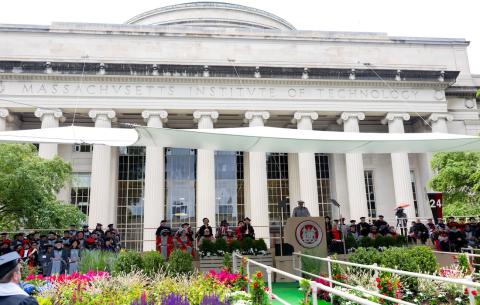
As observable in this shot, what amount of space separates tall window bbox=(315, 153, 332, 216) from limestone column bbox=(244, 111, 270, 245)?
18.5 feet

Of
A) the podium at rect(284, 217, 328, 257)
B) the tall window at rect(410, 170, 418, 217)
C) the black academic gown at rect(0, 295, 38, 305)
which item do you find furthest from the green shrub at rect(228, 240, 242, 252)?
the tall window at rect(410, 170, 418, 217)

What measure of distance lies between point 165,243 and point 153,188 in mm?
9513

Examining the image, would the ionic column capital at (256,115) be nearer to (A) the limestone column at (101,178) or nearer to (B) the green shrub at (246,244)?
(A) the limestone column at (101,178)

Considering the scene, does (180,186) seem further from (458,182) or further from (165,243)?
(458,182)

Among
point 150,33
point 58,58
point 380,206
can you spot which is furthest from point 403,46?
point 58,58

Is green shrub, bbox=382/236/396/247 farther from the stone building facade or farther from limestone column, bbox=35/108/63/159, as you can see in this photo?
limestone column, bbox=35/108/63/159

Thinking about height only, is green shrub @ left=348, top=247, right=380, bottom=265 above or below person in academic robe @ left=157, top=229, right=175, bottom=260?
below

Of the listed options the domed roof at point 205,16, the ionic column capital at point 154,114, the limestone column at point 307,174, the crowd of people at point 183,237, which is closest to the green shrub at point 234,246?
the crowd of people at point 183,237

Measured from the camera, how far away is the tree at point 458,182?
66.8 ft

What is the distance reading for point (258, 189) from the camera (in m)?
24.8

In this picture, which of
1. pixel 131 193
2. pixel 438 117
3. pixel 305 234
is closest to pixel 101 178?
pixel 131 193

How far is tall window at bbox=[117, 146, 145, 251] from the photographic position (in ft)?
87.6

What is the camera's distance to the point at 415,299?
8.59 metres

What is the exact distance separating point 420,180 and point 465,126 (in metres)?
4.90
